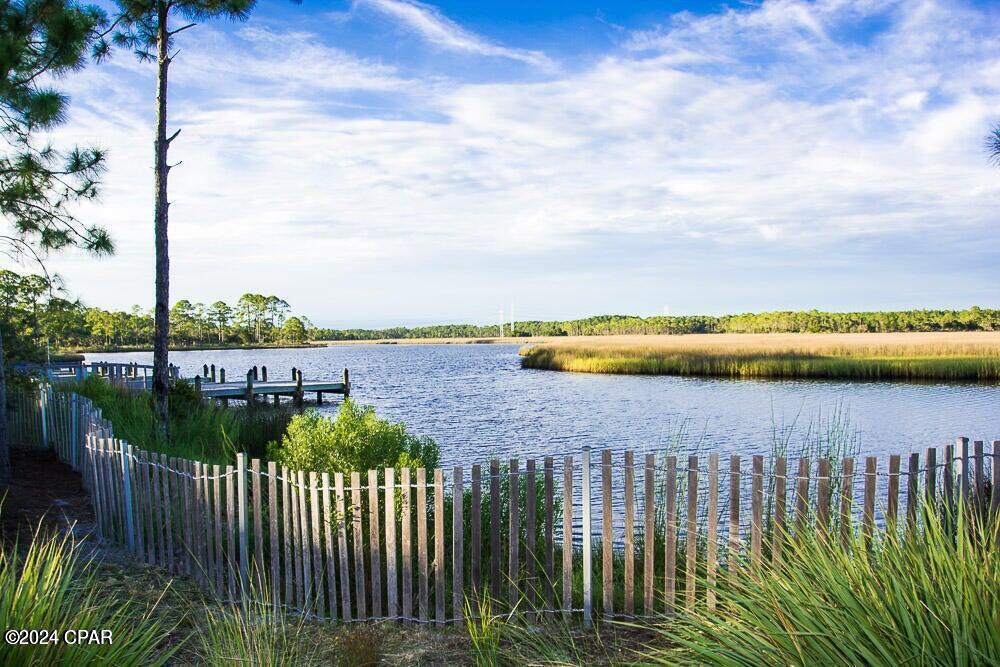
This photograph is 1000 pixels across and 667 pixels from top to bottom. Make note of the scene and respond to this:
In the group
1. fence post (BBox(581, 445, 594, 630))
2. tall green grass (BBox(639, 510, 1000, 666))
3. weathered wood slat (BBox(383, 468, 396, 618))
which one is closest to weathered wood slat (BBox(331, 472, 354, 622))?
weathered wood slat (BBox(383, 468, 396, 618))

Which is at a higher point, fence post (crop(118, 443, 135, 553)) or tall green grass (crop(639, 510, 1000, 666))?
tall green grass (crop(639, 510, 1000, 666))

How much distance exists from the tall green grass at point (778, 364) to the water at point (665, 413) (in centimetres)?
310

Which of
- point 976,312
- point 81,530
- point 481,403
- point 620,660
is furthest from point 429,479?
point 976,312

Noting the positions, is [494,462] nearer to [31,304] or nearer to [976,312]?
[31,304]

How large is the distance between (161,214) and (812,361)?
3958 centimetres

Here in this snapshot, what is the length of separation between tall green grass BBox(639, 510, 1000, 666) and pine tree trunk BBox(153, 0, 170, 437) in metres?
11.8

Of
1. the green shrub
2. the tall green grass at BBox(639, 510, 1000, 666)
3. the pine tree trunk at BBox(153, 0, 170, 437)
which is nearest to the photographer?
the tall green grass at BBox(639, 510, 1000, 666)

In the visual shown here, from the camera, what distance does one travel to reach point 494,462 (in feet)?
18.6

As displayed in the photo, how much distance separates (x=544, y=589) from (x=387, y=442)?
2.28 metres

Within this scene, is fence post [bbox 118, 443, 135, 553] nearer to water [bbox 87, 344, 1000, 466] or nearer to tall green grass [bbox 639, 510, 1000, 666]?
tall green grass [bbox 639, 510, 1000, 666]

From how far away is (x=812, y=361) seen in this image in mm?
43344

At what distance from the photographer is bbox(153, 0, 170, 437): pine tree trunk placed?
12.9 m

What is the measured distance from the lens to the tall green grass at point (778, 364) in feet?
125

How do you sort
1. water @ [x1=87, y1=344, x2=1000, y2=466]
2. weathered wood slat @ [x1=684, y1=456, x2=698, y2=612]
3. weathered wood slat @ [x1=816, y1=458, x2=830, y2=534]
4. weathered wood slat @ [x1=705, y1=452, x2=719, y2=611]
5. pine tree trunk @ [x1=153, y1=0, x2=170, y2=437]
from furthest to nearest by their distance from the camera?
1. water @ [x1=87, y1=344, x2=1000, y2=466]
2. pine tree trunk @ [x1=153, y1=0, x2=170, y2=437]
3. weathered wood slat @ [x1=684, y1=456, x2=698, y2=612]
4. weathered wood slat @ [x1=816, y1=458, x2=830, y2=534]
5. weathered wood slat @ [x1=705, y1=452, x2=719, y2=611]
